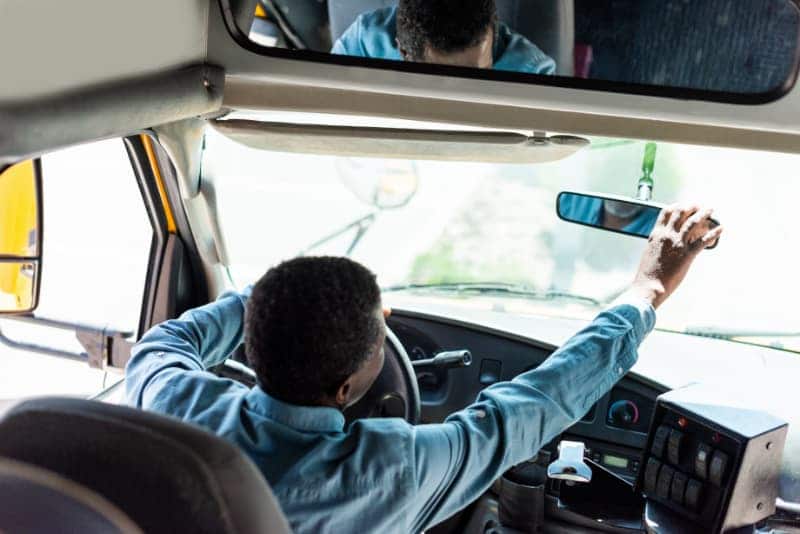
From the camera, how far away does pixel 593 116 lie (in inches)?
78.0

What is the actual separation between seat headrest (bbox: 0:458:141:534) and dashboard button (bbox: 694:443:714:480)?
1.77 metres

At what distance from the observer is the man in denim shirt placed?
1.79 meters

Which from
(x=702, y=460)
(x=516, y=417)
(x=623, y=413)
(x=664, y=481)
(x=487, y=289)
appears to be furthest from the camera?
(x=487, y=289)

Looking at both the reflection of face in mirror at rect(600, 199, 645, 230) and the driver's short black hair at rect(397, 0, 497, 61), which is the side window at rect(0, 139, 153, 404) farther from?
the driver's short black hair at rect(397, 0, 497, 61)

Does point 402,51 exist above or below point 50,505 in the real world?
above

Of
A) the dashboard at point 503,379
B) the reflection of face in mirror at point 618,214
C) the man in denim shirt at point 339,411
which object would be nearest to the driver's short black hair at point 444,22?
the man in denim shirt at point 339,411

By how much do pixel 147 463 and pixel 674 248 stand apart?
1504 mm

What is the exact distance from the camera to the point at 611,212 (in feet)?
8.50

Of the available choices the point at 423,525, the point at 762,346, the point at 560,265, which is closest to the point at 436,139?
the point at 423,525

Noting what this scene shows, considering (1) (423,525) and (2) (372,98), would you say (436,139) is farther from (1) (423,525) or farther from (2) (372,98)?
(1) (423,525)

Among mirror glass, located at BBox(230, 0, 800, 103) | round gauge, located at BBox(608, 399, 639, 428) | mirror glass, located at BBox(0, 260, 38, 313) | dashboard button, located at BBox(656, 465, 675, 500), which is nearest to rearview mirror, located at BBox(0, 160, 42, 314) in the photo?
mirror glass, located at BBox(0, 260, 38, 313)

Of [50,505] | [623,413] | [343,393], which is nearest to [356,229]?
[623,413]

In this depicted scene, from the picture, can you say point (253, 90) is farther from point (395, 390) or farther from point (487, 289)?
point (487, 289)

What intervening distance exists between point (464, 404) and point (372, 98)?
174 centimetres
